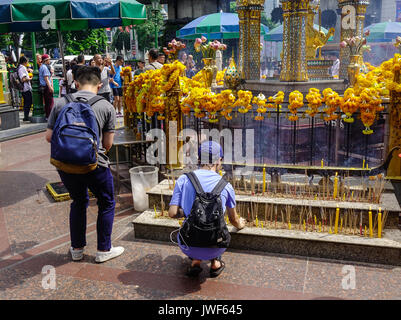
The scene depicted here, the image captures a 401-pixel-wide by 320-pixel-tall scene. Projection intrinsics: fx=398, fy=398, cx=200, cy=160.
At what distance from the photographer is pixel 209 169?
379cm

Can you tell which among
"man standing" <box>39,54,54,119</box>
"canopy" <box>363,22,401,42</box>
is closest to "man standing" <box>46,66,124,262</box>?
"man standing" <box>39,54,54,119</box>

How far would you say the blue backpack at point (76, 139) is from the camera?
3678 mm

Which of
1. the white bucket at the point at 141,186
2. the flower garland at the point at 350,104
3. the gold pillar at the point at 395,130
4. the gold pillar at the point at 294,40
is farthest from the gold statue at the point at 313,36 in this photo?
the white bucket at the point at 141,186

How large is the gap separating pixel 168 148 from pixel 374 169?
291cm

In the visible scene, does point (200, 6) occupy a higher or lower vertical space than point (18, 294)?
higher

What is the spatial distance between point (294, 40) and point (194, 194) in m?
6.61

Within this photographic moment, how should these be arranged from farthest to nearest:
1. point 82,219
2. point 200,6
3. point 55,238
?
point 200,6 → point 55,238 → point 82,219

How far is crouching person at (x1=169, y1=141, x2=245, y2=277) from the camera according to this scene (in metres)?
3.54

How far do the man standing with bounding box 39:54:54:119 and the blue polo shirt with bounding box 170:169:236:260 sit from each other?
34.2ft

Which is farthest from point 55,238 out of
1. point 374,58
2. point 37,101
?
point 374,58

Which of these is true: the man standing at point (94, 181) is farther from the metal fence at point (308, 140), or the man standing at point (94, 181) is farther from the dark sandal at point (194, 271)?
the metal fence at point (308, 140)

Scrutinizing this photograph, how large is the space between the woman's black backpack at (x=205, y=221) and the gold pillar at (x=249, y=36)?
757cm

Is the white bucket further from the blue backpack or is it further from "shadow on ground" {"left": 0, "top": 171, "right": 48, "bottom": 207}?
the blue backpack

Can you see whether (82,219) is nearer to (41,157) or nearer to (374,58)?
(41,157)
